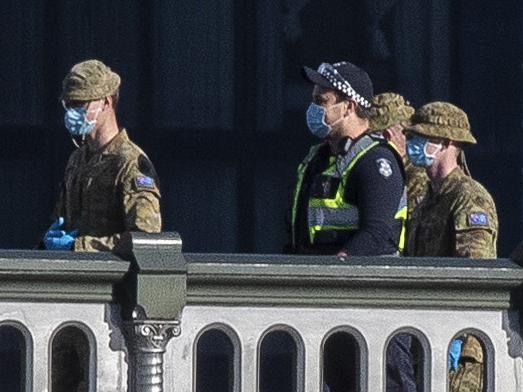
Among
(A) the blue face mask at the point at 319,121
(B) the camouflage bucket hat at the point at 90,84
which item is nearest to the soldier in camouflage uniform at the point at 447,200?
(A) the blue face mask at the point at 319,121

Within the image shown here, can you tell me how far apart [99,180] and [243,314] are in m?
1.40

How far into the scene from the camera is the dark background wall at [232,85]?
18.3m

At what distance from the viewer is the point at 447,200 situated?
40.9 feet

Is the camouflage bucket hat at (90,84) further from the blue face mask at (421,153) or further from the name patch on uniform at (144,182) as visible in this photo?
the blue face mask at (421,153)

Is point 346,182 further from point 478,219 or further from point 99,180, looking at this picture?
point 99,180

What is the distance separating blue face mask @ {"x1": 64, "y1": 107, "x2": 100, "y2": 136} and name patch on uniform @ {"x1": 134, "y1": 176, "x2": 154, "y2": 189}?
0.39 m

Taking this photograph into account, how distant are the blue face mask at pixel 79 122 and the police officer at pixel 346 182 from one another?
830mm

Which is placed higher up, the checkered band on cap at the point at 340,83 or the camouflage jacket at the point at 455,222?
the checkered band on cap at the point at 340,83

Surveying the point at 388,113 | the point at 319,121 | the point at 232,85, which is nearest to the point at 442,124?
the point at 319,121

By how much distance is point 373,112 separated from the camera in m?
13.3

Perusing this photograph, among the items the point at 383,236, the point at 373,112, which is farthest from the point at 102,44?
the point at 383,236

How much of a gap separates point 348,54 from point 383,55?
0.18 m

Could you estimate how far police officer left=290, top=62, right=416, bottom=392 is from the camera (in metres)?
12.1

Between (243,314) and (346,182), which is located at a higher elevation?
(346,182)
